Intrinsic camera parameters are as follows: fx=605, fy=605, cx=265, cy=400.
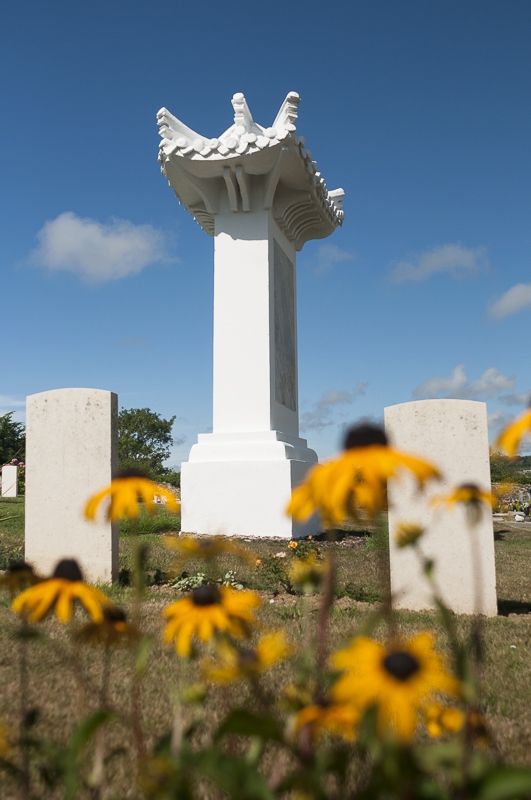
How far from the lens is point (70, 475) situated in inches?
238

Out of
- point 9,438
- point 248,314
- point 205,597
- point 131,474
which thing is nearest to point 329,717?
point 205,597

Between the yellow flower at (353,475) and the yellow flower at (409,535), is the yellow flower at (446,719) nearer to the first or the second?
the yellow flower at (409,535)

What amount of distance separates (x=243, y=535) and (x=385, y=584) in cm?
943

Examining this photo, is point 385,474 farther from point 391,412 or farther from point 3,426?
point 3,426

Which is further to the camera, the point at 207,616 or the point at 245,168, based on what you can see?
the point at 245,168

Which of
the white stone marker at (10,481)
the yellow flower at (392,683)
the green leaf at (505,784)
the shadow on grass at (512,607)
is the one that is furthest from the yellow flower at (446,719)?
the white stone marker at (10,481)

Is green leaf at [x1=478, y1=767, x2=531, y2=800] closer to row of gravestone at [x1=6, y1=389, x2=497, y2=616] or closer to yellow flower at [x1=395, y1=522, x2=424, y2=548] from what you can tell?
yellow flower at [x1=395, y1=522, x2=424, y2=548]

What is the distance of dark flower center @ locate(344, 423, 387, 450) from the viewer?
4.03 feet

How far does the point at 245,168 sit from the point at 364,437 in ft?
36.7

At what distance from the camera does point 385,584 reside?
1.43 metres

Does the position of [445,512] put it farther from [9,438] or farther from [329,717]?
[9,438]

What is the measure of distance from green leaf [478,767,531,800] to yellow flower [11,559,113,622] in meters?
0.85

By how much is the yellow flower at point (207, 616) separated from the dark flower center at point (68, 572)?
0.80 feet

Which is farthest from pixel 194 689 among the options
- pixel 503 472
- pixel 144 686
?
pixel 503 472
